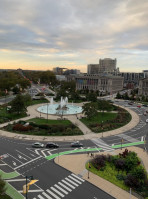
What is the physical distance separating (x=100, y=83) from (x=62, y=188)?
126 meters

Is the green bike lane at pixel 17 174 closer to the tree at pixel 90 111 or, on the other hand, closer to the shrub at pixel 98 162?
the shrub at pixel 98 162

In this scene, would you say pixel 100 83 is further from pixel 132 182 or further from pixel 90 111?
pixel 132 182

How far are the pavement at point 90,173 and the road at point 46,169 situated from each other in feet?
3.07

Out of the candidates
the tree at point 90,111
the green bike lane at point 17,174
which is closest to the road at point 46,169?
the green bike lane at point 17,174

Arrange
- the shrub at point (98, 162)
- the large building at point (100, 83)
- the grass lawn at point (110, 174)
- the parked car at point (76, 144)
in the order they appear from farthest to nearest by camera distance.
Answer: the large building at point (100, 83) < the parked car at point (76, 144) < the shrub at point (98, 162) < the grass lawn at point (110, 174)

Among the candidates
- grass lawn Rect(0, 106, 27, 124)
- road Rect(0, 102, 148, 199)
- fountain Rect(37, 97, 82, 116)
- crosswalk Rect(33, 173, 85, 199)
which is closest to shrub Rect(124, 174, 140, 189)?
road Rect(0, 102, 148, 199)

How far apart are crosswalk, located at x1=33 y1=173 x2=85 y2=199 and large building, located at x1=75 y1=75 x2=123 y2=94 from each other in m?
117

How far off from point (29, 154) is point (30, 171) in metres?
6.08

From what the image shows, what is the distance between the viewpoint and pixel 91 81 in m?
148

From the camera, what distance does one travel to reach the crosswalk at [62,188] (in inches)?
866

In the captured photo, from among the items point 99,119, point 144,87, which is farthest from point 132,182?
point 144,87

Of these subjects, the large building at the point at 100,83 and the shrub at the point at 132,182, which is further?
the large building at the point at 100,83

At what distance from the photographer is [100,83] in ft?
472

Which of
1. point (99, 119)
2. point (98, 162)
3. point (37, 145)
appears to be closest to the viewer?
point (98, 162)
